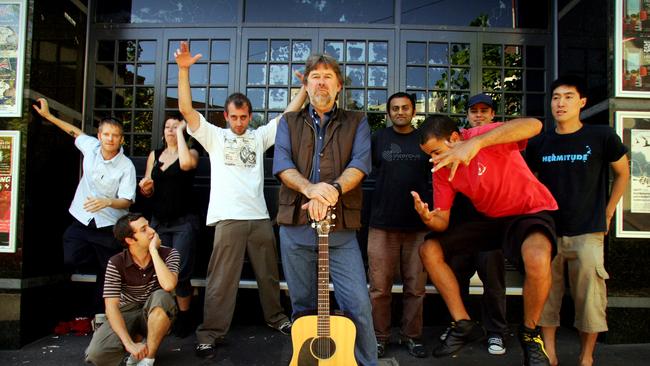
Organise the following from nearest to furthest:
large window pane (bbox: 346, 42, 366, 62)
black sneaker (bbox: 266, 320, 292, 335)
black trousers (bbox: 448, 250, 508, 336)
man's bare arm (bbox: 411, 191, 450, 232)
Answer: man's bare arm (bbox: 411, 191, 450, 232)
black trousers (bbox: 448, 250, 508, 336)
black sneaker (bbox: 266, 320, 292, 335)
large window pane (bbox: 346, 42, 366, 62)

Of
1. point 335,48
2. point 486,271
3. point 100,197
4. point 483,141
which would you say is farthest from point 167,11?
point 486,271

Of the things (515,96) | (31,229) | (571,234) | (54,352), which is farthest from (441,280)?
(31,229)

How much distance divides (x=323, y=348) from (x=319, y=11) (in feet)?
13.8

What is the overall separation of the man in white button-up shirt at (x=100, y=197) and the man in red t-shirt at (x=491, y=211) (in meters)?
3.03

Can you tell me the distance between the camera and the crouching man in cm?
365

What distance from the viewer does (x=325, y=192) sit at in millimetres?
2910

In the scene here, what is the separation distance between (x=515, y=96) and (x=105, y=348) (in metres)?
5.10

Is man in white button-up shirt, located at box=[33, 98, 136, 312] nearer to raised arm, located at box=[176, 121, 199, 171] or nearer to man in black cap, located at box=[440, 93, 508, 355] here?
raised arm, located at box=[176, 121, 199, 171]

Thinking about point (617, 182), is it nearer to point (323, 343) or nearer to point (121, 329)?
point (323, 343)

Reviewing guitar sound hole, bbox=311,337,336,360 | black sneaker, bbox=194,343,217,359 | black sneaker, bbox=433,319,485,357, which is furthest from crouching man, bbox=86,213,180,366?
black sneaker, bbox=433,319,485,357

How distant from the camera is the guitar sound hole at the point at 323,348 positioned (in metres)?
3.07

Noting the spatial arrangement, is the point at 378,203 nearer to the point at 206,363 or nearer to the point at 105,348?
the point at 206,363

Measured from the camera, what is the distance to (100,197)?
15.1 ft

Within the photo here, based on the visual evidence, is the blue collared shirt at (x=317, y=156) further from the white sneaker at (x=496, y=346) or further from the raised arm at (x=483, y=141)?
the white sneaker at (x=496, y=346)
